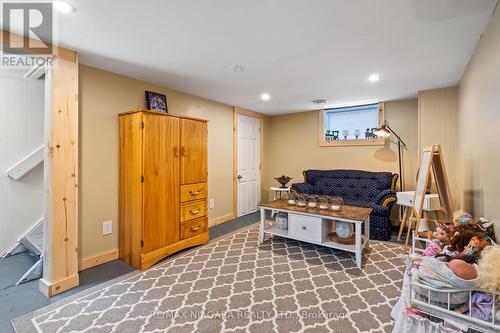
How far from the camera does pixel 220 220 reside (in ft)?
14.1

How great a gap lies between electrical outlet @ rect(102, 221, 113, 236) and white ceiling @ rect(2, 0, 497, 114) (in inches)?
69.8

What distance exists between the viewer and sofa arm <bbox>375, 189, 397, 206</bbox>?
3.47 m

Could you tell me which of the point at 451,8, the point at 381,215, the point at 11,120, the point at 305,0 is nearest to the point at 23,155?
the point at 11,120

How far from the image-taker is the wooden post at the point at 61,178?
2104 millimetres

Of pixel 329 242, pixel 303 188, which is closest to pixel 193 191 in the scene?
pixel 329 242

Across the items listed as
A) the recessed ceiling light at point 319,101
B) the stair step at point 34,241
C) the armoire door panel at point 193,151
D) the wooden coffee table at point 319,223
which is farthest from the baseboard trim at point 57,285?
the recessed ceiling light at point 319,101

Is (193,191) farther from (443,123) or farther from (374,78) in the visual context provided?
(443,123)

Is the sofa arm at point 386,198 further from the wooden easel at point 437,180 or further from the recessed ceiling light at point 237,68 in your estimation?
the recessed ceiling light at point 237,68

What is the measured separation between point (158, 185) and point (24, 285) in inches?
58.4

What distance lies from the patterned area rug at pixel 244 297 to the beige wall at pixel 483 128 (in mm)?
1038

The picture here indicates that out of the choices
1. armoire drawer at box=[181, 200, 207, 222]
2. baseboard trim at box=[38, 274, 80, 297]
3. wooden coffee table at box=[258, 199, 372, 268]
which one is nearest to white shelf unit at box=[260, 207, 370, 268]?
wooden coffee table at box=[258, 199, 372, 268]

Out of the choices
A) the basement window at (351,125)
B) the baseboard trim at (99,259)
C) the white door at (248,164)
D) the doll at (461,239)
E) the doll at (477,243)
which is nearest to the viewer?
the doll at (477,243)

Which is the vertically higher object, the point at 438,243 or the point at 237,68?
the point at 237,68

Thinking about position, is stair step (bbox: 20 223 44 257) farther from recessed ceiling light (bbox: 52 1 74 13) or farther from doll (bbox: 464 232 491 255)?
doll (bbox: 464 232 491 255)
